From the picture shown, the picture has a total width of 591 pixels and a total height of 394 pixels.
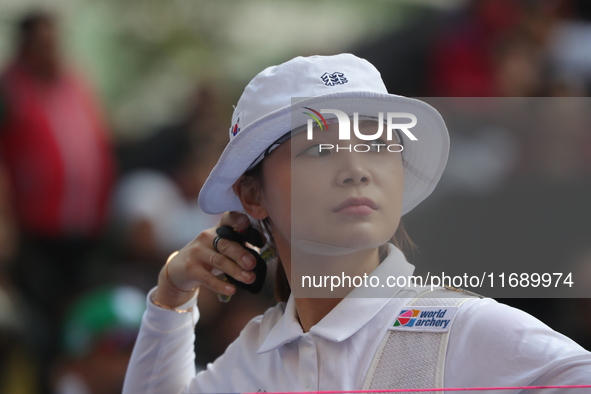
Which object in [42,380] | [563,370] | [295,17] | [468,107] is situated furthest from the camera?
[42,380]

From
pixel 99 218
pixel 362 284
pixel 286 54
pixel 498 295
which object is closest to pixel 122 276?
pixel 99 218

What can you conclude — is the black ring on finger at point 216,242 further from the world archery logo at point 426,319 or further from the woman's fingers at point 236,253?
the world archery logo at point 426,319

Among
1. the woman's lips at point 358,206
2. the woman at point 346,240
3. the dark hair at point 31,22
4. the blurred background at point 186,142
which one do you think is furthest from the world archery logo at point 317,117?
the dark hair at point 31,22

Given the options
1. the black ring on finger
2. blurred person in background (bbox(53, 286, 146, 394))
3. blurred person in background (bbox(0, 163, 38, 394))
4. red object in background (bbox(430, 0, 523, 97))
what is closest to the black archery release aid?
→ the black ring on finger

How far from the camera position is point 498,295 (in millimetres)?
1076

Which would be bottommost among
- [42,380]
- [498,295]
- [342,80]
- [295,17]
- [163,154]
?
[42,380]

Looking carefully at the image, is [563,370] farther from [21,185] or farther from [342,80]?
[21,185]

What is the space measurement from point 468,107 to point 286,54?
0.46 meters

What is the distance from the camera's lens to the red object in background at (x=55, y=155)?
190 centimetres

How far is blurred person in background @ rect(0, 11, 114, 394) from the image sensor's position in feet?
6.06

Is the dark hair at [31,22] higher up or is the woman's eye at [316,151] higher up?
the dark hair at [31,22]

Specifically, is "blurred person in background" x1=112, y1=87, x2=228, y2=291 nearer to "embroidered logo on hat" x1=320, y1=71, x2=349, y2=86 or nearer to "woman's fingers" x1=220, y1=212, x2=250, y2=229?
"woman's fingers" x1=220, y1=212, x2=250, y2=229

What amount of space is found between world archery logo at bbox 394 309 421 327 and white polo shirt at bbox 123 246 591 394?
0.01 metres

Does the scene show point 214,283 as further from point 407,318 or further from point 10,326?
point 10,326
